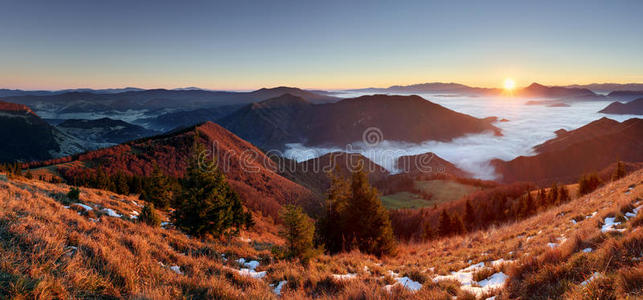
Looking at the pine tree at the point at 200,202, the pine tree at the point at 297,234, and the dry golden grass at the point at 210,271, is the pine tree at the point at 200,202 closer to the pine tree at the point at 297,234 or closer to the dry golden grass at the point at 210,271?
the pine tree at the point at 297,234

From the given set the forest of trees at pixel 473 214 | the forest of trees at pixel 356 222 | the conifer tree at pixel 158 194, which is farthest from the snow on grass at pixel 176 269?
the forest of trees at pixel 473 214

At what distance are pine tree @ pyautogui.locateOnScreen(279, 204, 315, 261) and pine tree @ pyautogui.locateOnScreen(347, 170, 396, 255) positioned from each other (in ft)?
15.9

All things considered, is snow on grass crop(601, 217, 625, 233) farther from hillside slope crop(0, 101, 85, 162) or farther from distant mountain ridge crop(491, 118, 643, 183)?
hillside slope crop(0, 101, 85, 162)

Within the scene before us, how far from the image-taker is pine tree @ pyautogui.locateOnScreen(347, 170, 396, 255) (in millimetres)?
13531

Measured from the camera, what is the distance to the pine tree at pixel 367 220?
13.5 metres

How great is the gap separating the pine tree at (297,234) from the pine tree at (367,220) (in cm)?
484

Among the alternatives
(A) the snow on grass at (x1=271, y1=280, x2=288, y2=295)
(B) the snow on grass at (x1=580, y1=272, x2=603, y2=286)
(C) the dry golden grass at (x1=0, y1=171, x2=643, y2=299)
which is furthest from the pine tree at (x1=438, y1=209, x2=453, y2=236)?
(B) the snow on grass at (x1=580, y1=272, x2=603, y2=286)

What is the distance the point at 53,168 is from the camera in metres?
56.6

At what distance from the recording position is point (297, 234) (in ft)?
32.1

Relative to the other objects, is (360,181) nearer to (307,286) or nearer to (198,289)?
(307,286)

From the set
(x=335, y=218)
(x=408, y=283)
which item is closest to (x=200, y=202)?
(x=335, y=218)

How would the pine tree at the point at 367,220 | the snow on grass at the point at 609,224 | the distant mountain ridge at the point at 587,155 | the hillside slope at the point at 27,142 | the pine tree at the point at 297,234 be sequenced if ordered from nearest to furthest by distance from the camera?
the snow on grass at the point at 609,224
the pine tree at the point at 297,234
the pine tree at the point at 367,220
the hillside slope at the point at 27,142
the distant mountain ridge at the point at 587,155

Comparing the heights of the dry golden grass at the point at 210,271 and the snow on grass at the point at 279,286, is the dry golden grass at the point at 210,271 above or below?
above

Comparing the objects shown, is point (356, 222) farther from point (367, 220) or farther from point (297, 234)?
point (297, 234)
